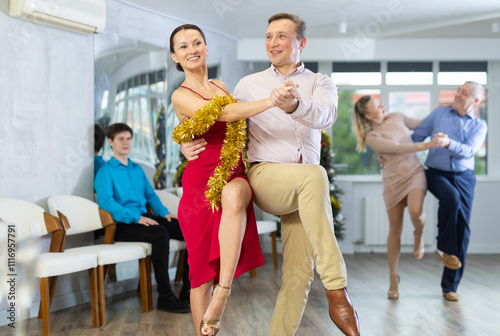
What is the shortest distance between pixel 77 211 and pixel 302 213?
2748mm

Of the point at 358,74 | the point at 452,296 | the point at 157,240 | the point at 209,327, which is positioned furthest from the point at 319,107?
the point at 358,74

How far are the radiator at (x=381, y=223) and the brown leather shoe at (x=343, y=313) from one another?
5620 mm

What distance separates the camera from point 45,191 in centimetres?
466

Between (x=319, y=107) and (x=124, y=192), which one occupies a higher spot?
(x=319, y=107)

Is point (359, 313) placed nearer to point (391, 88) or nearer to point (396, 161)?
point (396, 161)

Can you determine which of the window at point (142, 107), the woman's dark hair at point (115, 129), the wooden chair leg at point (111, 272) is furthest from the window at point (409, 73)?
the wooden chair leg at point (111, 272)

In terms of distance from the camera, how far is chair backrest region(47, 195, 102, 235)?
4547 mm

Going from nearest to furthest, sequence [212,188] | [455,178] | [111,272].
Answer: [212,188]
[455,178]
[111,272]

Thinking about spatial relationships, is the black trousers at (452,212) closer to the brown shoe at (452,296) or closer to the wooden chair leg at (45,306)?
the brown shoe at (452,296)

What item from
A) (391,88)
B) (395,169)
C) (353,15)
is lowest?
(395,169)

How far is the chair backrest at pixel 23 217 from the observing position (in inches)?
157

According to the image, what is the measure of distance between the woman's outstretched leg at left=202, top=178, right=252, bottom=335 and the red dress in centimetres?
16

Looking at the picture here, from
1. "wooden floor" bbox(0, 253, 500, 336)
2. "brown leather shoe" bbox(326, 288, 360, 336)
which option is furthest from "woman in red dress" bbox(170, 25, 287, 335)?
"wooden floor" bbox(0, 253, 500, 336)

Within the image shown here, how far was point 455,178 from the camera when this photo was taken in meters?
4.97
